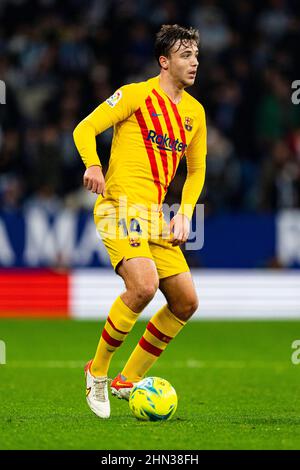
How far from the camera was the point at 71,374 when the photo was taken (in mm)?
9586

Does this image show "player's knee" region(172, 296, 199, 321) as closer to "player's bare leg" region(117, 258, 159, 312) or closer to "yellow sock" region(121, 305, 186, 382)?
"yellow sock" region(121, 305, 186, 382)

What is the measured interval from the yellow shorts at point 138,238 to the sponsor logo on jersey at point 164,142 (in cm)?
44

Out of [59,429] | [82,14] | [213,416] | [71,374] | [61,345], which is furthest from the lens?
[82,14]

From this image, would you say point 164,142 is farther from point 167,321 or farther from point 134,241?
point 167,321

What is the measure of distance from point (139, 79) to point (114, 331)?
10.1 metres


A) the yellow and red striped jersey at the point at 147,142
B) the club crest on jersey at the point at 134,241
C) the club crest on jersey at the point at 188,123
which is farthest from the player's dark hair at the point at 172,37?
the club crest on jersey at the point at 134,241

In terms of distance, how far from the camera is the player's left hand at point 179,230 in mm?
6789

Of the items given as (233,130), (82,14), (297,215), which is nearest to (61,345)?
(297,215)

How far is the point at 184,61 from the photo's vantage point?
6996 mm

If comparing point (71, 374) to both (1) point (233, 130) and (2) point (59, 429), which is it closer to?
(2) point (59, 429)

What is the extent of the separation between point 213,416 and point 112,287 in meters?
7.83

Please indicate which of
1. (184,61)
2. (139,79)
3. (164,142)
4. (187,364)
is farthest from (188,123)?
(139,79)

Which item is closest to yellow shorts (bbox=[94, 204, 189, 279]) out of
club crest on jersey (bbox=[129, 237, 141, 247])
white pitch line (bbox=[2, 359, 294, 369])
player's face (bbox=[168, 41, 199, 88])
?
club crest on jersey (bbox=[129, 237, 141, 247])
